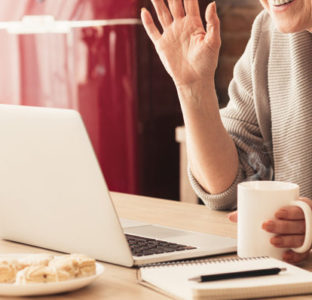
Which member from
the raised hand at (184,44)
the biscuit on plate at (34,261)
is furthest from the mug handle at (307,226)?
the raised hand at (184,44)

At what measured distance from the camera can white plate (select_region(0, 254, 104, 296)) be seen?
0.88 metres

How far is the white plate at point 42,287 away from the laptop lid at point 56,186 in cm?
10

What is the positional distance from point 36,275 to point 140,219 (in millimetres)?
487

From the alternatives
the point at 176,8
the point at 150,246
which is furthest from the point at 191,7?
the point at 150,246

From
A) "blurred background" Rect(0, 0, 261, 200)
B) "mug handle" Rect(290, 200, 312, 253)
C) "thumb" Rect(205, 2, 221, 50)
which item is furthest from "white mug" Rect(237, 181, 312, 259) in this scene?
"blurred background" Rect(0, 0, 261, 200)

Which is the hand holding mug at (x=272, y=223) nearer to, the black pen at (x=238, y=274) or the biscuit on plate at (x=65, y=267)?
the black pen at (x=238, y=274)

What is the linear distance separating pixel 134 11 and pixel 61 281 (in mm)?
2079

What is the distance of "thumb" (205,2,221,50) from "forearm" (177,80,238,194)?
106mm

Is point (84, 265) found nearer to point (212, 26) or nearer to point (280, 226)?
point (280, 226)

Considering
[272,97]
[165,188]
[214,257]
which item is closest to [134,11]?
[165,188]

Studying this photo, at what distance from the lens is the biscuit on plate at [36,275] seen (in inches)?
34.7

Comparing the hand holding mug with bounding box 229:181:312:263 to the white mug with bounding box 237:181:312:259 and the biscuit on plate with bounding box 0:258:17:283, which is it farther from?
the biscuit on plate with bounding box 0:258:17:283

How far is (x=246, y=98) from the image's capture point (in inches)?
67.3

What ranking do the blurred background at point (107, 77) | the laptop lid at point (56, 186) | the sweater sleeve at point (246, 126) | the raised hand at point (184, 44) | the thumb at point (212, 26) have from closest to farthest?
1. the laptop lid at point (56, 186)
2. the thumb at point (212, 26)
3. the raised hand at point (184, 44)
4. the sweater sleeve at point (246, 126)
5. the blurred background at point (107, 77)
